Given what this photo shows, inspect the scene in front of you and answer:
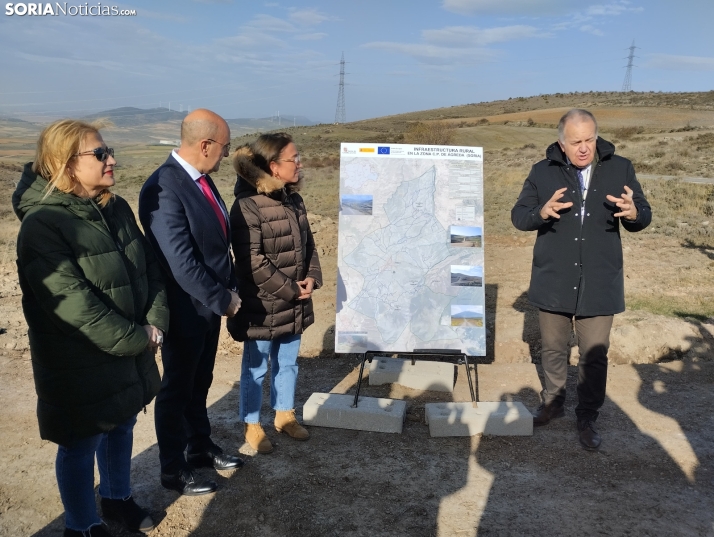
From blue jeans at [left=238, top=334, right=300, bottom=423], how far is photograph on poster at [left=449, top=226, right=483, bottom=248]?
1.51 metres

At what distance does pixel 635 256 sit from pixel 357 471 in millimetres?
8301

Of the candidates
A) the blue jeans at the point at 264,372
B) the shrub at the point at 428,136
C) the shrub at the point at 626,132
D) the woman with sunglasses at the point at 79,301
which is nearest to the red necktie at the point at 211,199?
the woman with sunglasses at the point at 79,301

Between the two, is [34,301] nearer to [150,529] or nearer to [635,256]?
[150,529]

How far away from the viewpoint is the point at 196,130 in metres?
3.17

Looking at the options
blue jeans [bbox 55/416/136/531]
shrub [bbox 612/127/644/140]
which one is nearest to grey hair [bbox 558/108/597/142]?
blue jeans [bbox 55/416/136/531]

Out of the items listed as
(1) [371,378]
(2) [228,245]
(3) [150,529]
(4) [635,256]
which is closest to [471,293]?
(1) [371,378]

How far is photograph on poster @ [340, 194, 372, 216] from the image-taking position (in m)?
4.69

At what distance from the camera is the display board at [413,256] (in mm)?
4688

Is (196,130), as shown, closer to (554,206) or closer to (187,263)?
(187,263)

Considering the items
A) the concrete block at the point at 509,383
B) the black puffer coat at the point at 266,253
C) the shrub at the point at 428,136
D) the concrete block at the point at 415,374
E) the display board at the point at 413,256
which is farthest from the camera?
the shrub at the point at 428,136

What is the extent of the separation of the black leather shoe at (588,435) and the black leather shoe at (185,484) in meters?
2.54

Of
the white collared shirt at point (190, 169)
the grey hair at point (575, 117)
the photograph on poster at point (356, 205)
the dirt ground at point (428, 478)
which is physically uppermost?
the grey hair at point (575, 117)

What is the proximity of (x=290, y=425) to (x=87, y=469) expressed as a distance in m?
1.70

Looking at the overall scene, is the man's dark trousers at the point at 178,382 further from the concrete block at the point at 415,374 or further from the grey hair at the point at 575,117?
the grey hair at the point at 575,117
